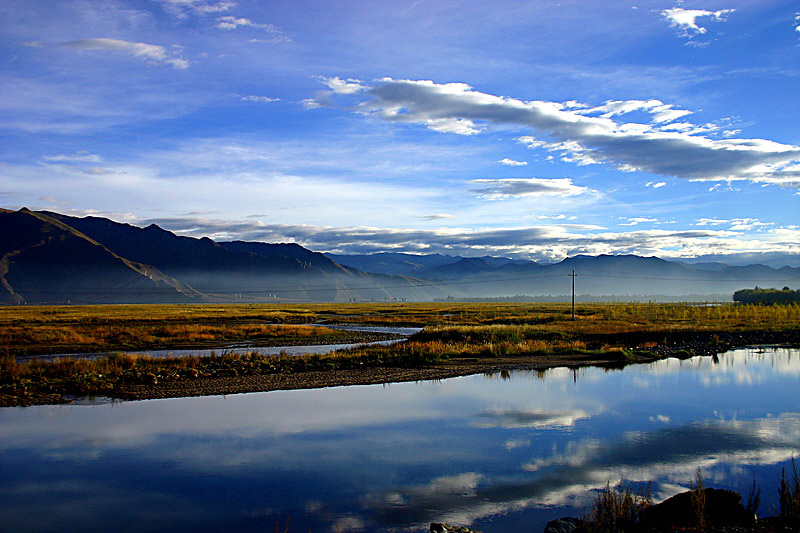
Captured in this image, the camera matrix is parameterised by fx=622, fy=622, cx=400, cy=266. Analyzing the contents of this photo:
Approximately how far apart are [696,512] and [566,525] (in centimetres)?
195

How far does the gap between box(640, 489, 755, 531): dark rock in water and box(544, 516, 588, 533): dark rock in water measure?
996 mm

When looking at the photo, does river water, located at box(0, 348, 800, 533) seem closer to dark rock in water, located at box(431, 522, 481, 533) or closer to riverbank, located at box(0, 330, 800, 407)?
dark rock in water, located at box(431, 522, 481, 533)

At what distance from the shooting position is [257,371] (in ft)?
90.1

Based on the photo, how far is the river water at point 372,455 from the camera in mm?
10664

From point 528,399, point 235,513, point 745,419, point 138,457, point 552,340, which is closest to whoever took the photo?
point 235,513

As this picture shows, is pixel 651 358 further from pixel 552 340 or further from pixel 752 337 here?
pixel 752 337

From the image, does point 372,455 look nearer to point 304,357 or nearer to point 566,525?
point 566,525

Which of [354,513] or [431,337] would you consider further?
[431,337]

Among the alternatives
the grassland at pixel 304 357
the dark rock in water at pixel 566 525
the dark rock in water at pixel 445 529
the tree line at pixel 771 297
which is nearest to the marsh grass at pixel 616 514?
the dark rock in water at pixel 566 525

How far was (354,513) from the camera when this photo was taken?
10.6m

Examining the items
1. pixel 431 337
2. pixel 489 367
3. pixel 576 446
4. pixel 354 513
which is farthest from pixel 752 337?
pixel 354 513

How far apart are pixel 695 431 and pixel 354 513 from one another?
1052 cm

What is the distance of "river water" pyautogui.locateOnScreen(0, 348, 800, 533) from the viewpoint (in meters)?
10.7

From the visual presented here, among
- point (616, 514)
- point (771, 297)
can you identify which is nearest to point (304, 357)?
point (616, 514)
